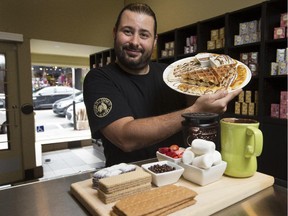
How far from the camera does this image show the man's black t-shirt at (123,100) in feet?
3.52

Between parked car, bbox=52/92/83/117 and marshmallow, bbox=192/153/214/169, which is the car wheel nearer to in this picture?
parked car, bbox=52/92/83/117

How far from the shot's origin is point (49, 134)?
541 cm

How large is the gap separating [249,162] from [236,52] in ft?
6.56

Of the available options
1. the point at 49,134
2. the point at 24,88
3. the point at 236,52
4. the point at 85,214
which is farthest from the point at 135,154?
the point at 49,134

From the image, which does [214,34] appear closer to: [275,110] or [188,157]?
[275,110]

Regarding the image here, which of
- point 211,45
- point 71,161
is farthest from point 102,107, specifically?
point 71,161

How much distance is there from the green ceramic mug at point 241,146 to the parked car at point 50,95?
5.63 m

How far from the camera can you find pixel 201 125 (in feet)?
2.46

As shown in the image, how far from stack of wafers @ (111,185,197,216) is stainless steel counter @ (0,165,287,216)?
0.10 m

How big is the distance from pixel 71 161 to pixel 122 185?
4.04 meters

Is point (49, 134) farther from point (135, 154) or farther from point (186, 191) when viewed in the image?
point (186, 191)

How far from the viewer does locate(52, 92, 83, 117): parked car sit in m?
6.10

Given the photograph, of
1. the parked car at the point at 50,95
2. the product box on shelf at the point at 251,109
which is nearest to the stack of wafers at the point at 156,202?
the product box on shelf at the point at 251,109

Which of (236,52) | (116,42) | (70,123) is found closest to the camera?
(116,42)
